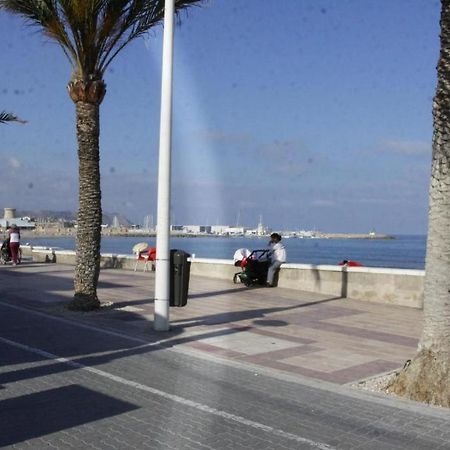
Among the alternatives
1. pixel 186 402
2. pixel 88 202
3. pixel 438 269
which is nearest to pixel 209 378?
pixel 186 402

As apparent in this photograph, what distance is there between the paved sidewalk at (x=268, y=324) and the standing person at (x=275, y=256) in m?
0.72

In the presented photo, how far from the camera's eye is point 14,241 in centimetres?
2494

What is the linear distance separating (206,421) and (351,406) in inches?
63.0

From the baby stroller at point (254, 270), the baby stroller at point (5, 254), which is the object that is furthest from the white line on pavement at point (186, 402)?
Answer: the baby stroller at point (5, 254)

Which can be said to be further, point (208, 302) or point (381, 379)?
point (208, 302)

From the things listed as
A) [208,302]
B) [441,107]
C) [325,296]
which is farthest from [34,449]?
[325,296]

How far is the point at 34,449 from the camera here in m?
4.95

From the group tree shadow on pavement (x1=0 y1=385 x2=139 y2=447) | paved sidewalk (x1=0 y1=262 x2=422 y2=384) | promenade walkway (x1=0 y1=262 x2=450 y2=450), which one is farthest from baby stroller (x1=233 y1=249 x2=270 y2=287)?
tree shadow on pavement (x1=0 y1=385 x2=139 y2=447)

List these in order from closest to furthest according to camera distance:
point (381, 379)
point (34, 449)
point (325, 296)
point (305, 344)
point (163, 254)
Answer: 1. point (34, 449)
2. point (381, 379)
3. point (305, 344)
4. point (163, 254)
5. point (325, 296)

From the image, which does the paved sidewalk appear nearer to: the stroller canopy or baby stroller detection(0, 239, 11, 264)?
the stroller canopy

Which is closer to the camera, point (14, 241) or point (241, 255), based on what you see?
point (241, 255)

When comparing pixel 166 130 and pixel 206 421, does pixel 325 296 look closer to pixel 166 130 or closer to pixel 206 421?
pixel 166 130

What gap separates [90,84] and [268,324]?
5.84m

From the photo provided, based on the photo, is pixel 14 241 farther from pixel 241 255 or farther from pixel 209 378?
pixel 209 378
